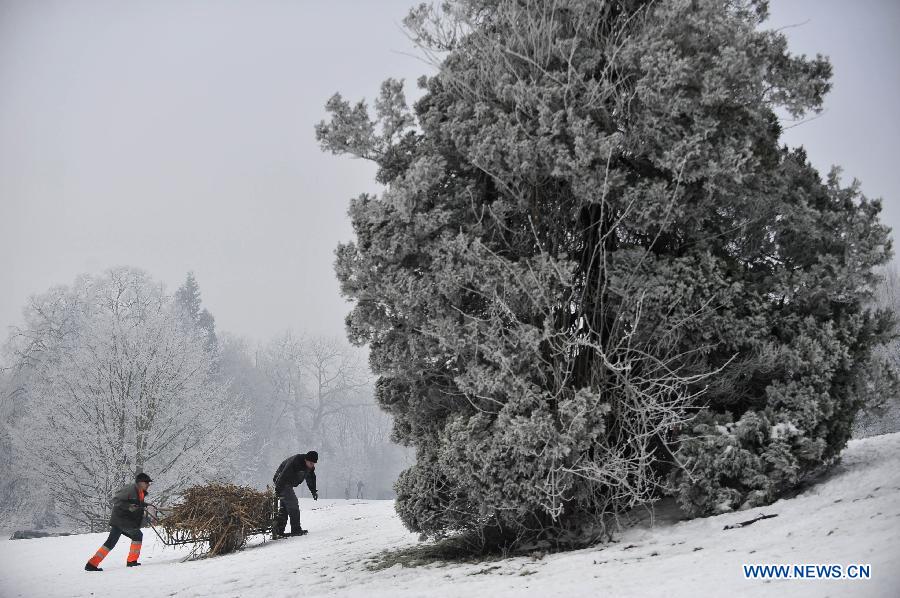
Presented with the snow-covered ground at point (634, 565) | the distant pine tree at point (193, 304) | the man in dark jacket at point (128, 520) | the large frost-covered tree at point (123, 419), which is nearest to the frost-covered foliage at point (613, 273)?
the snow-covered ground at point (634, 565)

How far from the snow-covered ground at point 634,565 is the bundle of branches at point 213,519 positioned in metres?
0.41

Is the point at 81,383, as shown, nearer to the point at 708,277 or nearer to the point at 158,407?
the point at 158,407

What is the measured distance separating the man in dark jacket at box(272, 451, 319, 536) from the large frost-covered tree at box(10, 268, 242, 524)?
8267mm

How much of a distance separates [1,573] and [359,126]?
814 centimetres

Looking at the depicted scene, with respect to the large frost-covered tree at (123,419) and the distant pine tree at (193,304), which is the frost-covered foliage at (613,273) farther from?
the distant pine tree at (193,304)

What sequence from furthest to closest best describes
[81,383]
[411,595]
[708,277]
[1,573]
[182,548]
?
[81,383] → [182,548] → [1,573] → [708,277] → [411,595]

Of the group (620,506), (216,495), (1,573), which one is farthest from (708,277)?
(1,573)

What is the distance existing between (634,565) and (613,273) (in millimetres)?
2905

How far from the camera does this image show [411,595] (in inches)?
202

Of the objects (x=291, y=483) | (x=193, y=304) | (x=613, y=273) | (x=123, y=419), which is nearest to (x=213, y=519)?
(x=291, y=483)

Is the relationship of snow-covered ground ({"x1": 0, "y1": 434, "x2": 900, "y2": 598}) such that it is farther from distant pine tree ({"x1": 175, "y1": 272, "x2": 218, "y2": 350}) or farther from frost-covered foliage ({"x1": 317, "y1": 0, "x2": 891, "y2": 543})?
distant pine tree ({"x1": 175, "y1": 272, "x2": 218, "y2": 350})

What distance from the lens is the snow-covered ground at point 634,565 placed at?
13.3 ft

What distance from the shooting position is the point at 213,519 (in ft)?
29.9

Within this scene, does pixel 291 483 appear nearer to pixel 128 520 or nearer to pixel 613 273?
pixel 128 520
